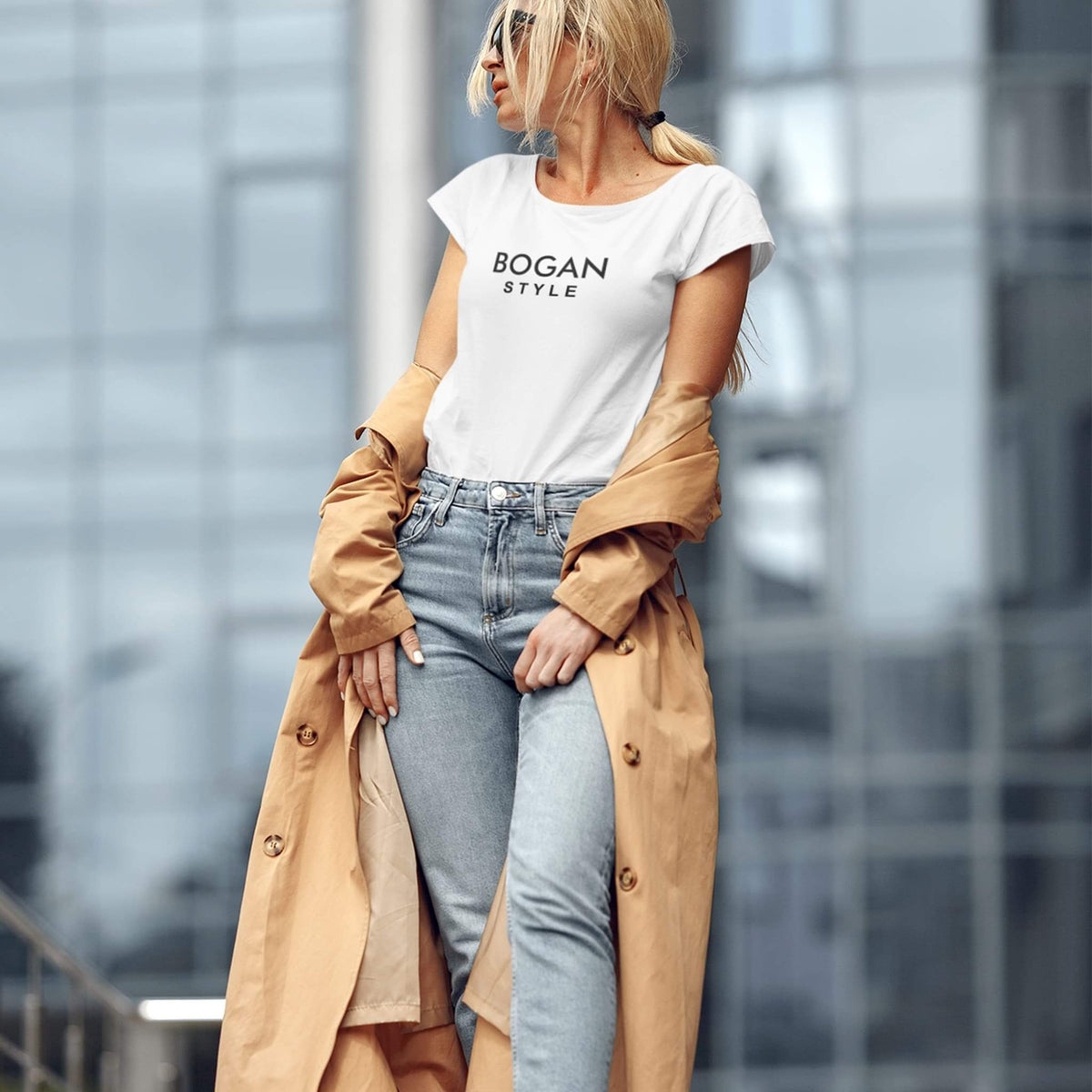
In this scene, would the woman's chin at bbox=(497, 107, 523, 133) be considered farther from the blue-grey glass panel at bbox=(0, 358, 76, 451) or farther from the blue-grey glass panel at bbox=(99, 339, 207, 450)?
the blue-grey glass panel at bbox=(0, 358, 76, 451)

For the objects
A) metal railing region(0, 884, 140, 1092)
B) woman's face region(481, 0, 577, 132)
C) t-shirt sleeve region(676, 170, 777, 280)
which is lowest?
metal railing region(0, 884, 140, 1092)

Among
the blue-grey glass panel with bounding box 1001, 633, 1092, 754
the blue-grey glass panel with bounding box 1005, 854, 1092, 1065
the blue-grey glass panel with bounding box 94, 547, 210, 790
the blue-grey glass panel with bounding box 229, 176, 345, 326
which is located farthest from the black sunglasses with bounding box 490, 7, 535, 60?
the blue-grey glass panel with bounding box 229, 176, 345, 326

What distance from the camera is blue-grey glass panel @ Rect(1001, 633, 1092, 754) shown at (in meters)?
12.3

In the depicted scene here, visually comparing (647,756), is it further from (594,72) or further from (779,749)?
(779,749)

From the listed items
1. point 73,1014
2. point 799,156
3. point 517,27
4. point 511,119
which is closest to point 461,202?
point 511,119

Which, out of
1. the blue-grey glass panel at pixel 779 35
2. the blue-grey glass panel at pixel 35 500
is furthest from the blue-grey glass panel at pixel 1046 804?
the blue-grey glass panel at pixel 35 500

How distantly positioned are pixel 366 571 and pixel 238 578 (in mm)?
12644

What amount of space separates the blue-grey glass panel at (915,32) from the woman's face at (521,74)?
1073 cm

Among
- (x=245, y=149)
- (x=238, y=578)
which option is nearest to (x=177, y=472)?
(x=238, y=578)

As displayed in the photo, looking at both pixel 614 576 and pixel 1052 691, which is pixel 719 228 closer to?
pixel 614 576

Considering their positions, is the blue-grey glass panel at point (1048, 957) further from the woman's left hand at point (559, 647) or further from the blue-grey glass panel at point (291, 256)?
the woman's left hand at point (559, 647)

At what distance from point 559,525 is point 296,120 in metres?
13.4

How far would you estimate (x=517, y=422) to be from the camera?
2688mm

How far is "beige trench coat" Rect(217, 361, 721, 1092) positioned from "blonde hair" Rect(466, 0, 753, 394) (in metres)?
0.41
